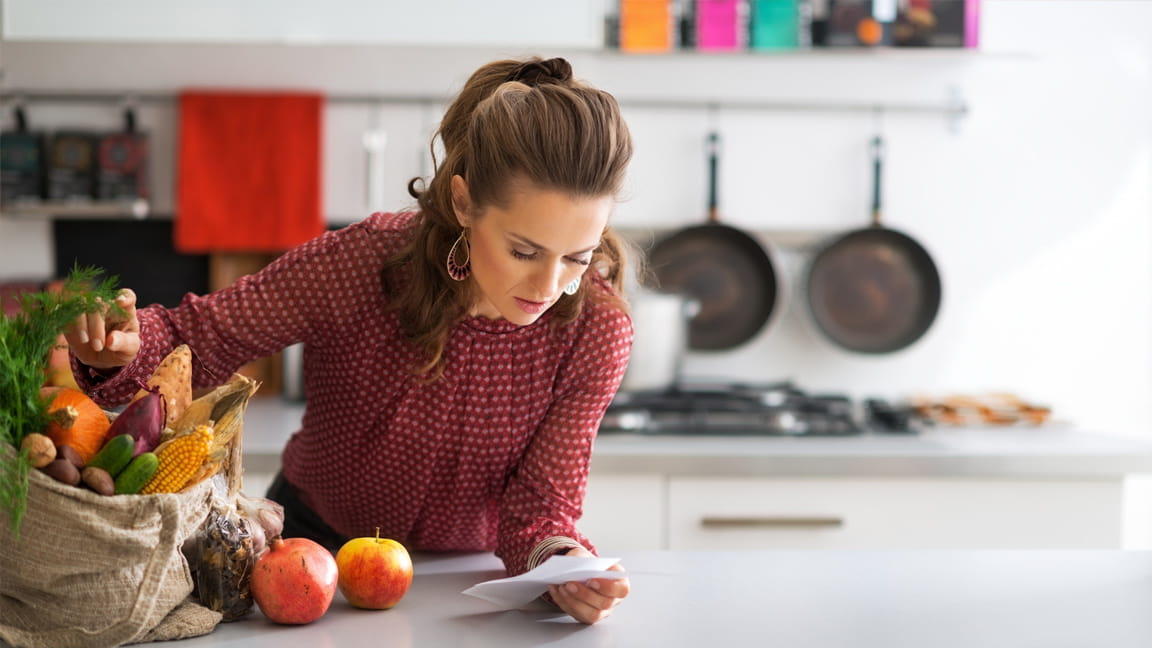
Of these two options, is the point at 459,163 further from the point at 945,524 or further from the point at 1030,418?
the point at 1030,418

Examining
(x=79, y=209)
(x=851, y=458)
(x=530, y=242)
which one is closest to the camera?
(x=530, y=242)

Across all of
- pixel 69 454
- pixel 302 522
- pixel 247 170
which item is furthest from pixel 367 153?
pixel 69 454

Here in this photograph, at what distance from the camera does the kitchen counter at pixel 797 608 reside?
1095 mm

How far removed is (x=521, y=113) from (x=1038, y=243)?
2.08 m

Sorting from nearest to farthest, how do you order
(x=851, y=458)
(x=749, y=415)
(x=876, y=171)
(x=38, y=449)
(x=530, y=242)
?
(x=38, y=449), (x=530, y=242), (x=851, y=458), (x=749, y=415), (x=876, y=171)

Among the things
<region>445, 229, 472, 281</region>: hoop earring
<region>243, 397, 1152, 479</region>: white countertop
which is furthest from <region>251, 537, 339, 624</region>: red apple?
<region>243, 397, 1152, 479</region>: white countertop

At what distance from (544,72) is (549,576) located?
557 millimetres

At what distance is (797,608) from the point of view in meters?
1.21

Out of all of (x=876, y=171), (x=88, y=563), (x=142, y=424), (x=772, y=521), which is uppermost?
(x=876, y=171)

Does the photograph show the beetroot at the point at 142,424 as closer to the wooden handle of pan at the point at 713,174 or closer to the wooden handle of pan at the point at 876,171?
the wooden handle of pan at the point at 713,174

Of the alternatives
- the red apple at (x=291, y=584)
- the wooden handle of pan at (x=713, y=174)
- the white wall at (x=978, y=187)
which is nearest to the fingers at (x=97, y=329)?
the red apple at (x=291, y=584)

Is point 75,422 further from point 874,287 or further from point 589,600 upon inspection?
point 874,287

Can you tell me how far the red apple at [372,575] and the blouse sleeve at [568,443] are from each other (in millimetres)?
192

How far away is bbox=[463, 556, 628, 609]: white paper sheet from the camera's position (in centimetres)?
110
